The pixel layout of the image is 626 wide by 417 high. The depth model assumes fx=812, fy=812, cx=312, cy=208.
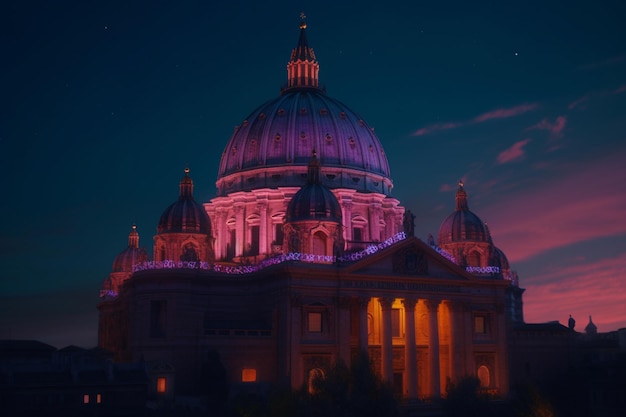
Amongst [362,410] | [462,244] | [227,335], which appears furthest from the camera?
[462,244]

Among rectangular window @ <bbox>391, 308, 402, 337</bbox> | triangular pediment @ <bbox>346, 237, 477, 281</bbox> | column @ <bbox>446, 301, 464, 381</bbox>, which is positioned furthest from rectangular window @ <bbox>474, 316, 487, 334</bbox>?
rectangular window @ <bbox>391, 308, 402, 337</bbox>

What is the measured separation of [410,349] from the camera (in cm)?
8625

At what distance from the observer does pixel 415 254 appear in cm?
8775

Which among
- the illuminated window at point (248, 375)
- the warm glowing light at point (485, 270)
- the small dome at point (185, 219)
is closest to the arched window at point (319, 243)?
the small dome at point (185, 219)

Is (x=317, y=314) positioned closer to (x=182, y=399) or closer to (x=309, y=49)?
(x=182, y=399)

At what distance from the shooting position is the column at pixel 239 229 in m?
105

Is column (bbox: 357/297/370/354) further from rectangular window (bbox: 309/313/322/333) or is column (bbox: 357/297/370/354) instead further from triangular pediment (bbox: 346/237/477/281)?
rectangular window (bbox: 309/313/322/333)

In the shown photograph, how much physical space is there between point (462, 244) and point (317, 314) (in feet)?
88.7

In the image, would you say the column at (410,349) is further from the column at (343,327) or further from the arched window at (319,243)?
the arched window at (319,243)

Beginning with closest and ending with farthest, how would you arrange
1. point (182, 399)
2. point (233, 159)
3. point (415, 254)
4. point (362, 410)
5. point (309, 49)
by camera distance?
point (362, 410) < point (182, 399) < point (415, 254) < point (233, 159) < point (309, 49)

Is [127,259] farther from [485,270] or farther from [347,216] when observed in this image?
[485,270]

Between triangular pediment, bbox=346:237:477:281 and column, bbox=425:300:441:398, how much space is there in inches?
133

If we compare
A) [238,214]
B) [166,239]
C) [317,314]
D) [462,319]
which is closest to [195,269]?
[166,239]

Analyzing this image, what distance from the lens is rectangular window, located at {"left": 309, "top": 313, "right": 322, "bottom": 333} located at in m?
83.4
